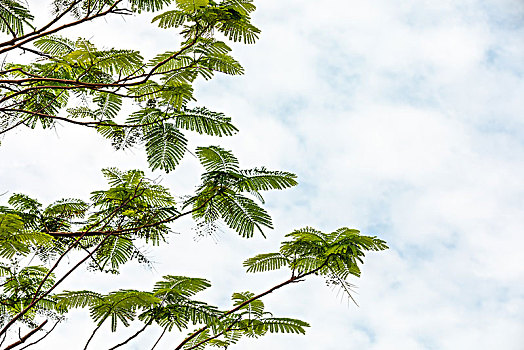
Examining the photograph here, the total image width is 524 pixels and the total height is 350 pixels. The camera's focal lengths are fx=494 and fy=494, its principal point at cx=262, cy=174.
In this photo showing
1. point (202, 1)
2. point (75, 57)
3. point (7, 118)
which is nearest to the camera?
point (202, 1)

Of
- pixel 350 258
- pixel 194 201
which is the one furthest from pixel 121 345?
pixel 350 258

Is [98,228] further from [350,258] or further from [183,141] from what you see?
[350,258]

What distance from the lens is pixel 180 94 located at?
133 inches

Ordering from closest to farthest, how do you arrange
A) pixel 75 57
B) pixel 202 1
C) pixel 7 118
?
1. pixel 202 1
2. pixel 75 57
3. pixel 7 118

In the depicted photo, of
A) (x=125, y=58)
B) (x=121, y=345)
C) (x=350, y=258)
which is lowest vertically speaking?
(x=121, y=345)

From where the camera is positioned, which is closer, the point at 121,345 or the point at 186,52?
the point at 121,345

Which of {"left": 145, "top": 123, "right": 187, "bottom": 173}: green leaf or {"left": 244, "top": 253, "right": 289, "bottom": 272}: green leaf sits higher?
{"left": 145, "top": 123, "right": 187, "bottom": 173}: green leaf

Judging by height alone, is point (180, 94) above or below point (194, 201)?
above

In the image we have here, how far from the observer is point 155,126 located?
3.42 metres

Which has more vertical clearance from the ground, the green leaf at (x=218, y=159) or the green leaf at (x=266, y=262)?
the green leaf at (x=218, y=159)

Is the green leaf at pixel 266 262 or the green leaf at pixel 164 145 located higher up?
the green leaf at pixel 164 145

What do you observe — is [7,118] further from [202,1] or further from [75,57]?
[202,1]

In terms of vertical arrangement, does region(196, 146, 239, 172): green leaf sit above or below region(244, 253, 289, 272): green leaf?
above

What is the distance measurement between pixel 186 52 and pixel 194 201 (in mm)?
1011
